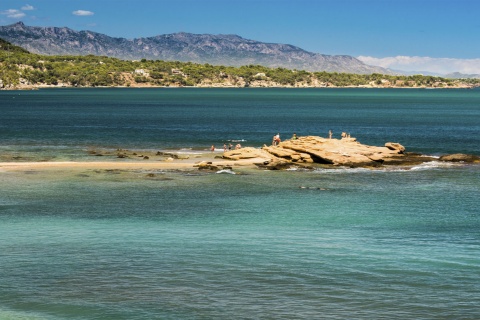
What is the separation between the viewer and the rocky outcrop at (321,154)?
70.9m

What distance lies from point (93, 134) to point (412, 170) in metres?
58.6

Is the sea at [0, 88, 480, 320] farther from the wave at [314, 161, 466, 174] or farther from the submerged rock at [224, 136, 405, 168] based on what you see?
the submerged rock at [224, 136, 405, 168]

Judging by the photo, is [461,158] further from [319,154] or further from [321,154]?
[319,154]

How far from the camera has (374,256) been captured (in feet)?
110

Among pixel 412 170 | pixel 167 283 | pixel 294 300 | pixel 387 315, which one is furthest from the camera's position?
pixel 412 170

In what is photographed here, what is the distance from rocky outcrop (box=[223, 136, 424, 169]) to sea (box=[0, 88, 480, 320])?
3042 mm

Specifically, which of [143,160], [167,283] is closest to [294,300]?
[167,283]

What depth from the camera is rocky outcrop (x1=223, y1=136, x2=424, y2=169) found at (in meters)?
70.9

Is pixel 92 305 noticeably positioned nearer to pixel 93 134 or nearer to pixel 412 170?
pixel 412 170

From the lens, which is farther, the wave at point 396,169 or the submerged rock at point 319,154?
the submerged rock at point 319,154

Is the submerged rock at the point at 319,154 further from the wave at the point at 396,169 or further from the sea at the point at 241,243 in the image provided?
the sea at the point at 241,243

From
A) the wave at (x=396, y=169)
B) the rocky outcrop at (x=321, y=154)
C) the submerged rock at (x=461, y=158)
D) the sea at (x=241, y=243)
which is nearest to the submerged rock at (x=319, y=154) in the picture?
the rocky outcrop at (x=321, y=154)

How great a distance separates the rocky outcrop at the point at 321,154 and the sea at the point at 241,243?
9.98 feet

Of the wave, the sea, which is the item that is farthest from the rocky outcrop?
the sea
